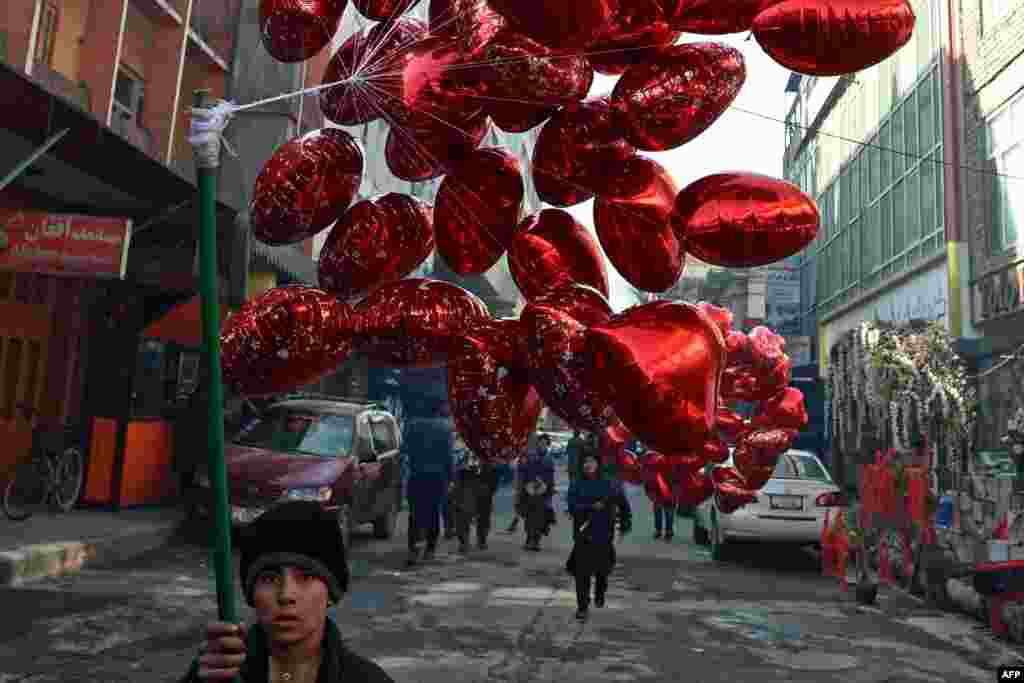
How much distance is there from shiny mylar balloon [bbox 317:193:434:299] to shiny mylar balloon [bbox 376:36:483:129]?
0.31 m

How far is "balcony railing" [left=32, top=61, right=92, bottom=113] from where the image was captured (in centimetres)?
1126

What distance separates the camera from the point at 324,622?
66.9 inches

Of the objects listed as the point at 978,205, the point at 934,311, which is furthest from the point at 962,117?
the point at 934,311

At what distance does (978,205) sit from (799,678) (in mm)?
13957

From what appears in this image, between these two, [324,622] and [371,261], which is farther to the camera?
[371,261]

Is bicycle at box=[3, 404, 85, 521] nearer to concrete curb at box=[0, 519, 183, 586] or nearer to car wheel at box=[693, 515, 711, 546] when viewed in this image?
concrete curb at box=[0, 519, 183, 586]

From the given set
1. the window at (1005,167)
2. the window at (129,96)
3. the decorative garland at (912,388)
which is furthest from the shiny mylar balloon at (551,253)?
the window at (1005,167)

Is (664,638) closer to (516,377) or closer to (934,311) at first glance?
(516,377)

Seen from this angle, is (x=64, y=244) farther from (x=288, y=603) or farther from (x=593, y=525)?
(x=288, y=603)

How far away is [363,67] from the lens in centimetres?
242

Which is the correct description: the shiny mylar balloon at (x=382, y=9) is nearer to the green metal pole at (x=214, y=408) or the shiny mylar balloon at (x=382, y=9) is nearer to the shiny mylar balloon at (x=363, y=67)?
the shiny mylar balloon at (x=363, y=67)

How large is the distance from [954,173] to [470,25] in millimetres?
18024

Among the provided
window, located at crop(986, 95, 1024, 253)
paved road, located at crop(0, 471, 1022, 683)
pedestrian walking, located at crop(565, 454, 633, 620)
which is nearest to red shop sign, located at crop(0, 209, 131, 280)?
paved road, located at crop(0, 471, 1022, 683)

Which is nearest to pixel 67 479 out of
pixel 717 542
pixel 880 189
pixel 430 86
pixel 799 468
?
pixel 717 542
